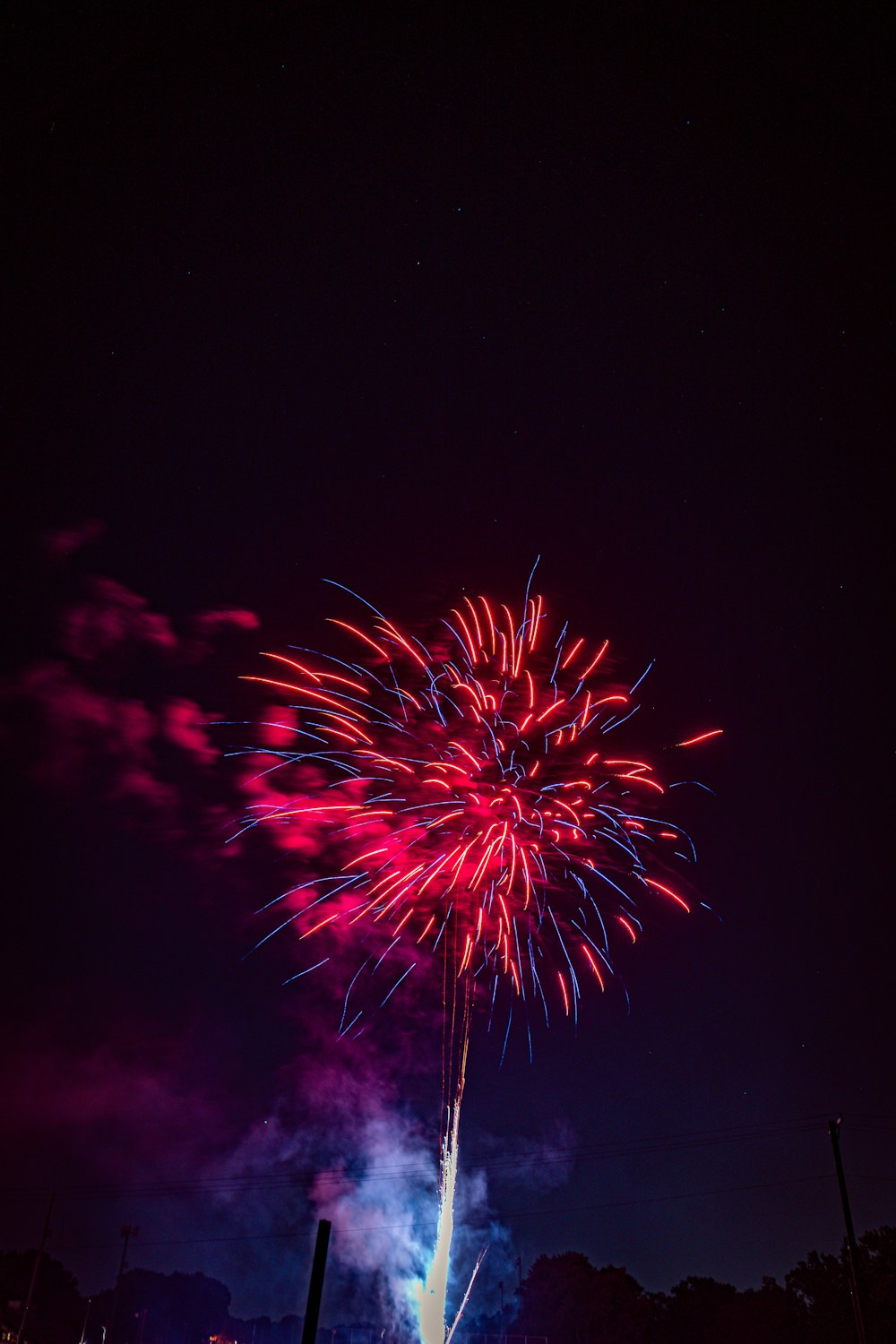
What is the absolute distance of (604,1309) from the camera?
6962 cm

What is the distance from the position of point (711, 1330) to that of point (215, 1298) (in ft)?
386

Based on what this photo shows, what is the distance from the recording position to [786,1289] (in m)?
53.5

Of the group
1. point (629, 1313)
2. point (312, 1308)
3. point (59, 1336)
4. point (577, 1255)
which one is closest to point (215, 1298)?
point (59, 1336)

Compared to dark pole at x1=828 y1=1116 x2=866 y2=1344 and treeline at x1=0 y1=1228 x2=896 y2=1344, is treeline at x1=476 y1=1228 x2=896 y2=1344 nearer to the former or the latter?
treeline at x1=0 y1=1228 x2=896 y2=1344

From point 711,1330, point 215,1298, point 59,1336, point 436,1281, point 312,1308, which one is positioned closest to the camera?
point 312,1308

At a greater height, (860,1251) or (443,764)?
(443,764)

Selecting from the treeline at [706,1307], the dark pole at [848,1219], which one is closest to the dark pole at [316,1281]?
the dark pole at [848,1219]

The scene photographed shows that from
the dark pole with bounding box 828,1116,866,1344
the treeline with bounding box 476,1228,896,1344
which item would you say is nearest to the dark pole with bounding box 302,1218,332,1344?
the dark pole with bounding box 828,1116,866,1344

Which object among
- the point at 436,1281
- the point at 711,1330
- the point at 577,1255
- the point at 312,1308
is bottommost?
the point at 312,1308

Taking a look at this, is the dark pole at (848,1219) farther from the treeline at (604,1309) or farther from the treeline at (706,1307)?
the treeline at (706,1307)

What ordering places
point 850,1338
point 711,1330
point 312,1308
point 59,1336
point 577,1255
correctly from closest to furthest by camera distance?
point 312,1308
point 850,1338
point 711,1330
point 577,1255
point 59,1336

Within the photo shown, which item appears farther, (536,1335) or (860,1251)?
(536,1335)

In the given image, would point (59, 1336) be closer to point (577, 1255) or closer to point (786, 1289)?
point (577, 1255)

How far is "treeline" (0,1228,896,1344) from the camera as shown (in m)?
45.2
